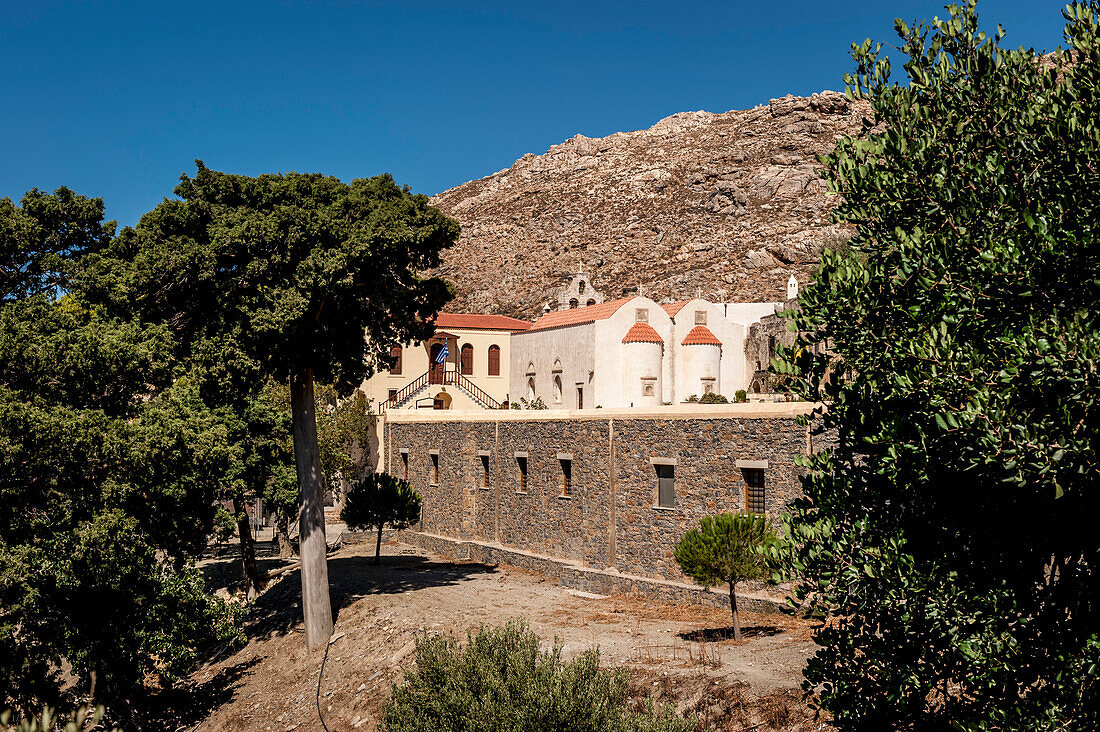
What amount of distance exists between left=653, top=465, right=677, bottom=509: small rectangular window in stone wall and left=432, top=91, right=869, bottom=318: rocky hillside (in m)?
56.8

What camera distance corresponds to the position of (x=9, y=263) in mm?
20125

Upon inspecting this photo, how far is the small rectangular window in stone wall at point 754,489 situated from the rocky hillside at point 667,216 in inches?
2312

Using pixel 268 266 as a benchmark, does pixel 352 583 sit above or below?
below

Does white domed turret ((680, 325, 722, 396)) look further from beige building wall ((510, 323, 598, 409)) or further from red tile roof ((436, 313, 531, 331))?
red tile roof ((436, 313, 531, 331))

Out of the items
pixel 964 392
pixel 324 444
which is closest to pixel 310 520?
pixel 964 392

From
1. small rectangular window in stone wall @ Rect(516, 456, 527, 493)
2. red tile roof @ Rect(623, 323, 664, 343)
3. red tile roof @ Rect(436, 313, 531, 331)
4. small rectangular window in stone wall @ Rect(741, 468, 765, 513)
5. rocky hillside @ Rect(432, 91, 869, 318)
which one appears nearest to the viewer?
small rectangular window in stone wall @ Rect(741, 468, 765, 513)

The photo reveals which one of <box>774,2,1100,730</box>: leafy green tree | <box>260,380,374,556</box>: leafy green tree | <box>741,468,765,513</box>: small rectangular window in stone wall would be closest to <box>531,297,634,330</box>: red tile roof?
<box>260,380,374,556</box>: leafy green tree

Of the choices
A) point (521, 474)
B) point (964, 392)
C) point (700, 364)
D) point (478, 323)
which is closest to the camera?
point (964, 392)

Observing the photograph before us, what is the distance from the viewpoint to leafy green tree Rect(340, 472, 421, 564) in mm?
29922

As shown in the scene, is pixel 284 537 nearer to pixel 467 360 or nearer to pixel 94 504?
pixel 467 360

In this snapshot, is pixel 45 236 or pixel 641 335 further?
pixel 641 335

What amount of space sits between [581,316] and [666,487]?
2859 centimetres

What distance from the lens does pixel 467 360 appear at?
5472 cm

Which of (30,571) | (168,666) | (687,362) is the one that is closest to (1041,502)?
(30,571)
